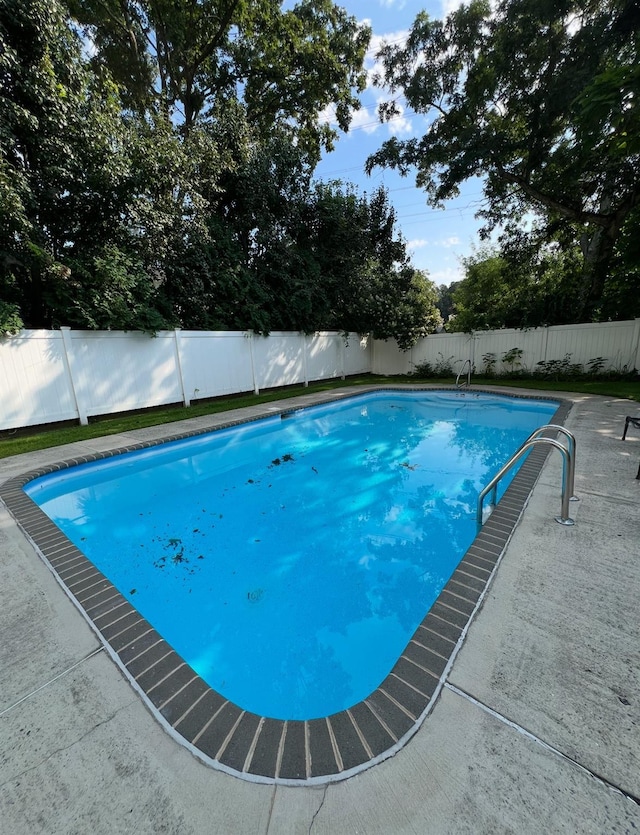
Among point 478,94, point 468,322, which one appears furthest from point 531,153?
point 468,322

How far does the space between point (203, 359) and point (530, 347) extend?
33.7 feet

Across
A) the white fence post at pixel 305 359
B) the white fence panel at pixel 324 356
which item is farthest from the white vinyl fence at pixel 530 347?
the white fence post at pixel 305 359

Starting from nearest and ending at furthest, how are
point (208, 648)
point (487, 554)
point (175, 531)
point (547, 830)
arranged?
point (547, 830), point (208, 648), point (487, 554), point (175, 531)

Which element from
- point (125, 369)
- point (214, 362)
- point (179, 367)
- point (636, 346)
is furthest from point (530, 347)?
point (125, 369)

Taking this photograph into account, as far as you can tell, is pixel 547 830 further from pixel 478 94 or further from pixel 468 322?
pixel 468 322

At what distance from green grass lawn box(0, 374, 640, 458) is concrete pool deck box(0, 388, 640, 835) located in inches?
180

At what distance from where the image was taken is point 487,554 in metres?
2.51

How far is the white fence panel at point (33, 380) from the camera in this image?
5934 mm

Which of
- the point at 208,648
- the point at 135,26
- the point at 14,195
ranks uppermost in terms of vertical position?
the point at 135,26

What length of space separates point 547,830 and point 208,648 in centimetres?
197

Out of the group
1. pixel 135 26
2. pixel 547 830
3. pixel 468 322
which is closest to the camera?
pixel 547 830

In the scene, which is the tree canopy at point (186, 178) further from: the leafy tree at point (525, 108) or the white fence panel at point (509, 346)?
the leafy tree at point (525, 108)

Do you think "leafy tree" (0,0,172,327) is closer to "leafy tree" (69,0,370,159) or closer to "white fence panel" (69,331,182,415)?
"white fence panel" (69,331,182,415)

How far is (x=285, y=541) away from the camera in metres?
3.56
